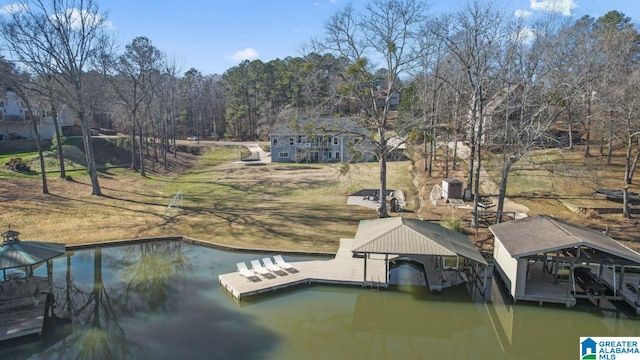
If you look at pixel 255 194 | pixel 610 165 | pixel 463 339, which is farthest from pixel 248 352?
pixel 610 165

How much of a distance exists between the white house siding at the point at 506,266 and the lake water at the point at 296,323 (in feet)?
2.27

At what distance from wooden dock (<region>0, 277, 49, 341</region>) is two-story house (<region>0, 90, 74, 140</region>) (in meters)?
37.2

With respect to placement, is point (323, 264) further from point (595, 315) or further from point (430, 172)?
point (430, 172)

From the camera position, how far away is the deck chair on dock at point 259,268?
16.9 meters

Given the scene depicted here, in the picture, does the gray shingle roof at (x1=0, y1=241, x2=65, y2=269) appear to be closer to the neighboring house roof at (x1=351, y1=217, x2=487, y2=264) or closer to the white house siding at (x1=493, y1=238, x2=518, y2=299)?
the neighboring house roof at (x1=351, y1=217, x2=487, y2=264)

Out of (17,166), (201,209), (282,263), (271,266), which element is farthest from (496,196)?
(17,166)

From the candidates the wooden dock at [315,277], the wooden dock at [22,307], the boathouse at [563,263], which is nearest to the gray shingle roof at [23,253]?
the wooden dock at [22,307]

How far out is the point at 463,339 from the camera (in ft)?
43.0

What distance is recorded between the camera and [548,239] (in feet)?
49.2

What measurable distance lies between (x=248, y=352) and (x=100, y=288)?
26.4 feet

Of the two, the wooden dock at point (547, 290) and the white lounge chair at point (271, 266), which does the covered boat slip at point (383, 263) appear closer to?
the white lounge chair at point (271, 266)

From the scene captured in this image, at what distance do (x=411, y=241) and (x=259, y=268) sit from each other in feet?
20.9

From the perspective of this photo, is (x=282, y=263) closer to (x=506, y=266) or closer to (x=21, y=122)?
(x=506, y=266)

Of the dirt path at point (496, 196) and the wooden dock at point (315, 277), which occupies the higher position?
the dirt path at point (496, 196)
